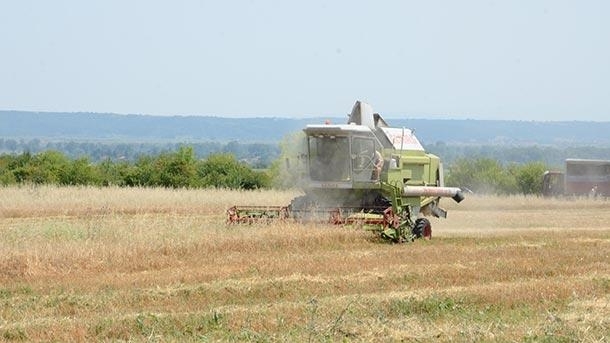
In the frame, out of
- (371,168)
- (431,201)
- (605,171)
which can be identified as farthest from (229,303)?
(605,171)

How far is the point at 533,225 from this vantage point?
99.8 feet

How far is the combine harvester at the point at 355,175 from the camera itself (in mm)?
23156

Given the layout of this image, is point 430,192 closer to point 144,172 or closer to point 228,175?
point 144,172

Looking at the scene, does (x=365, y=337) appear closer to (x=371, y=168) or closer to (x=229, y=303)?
(x=229, y=303)

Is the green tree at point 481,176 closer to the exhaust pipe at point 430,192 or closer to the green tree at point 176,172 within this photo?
the green tree at point 176,172

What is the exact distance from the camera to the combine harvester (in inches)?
912

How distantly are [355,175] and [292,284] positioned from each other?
9677 millimetres

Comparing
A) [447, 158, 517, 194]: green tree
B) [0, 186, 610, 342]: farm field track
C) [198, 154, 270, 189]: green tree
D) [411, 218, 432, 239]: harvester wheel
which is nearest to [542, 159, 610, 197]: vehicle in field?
[447, 158, 517, 194]: green tree

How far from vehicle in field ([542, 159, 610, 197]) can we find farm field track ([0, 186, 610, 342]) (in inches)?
1182

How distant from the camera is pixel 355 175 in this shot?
23625 millimetres

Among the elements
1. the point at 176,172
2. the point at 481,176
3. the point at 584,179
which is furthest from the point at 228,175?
the point at 584,179

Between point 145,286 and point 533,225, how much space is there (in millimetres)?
18820

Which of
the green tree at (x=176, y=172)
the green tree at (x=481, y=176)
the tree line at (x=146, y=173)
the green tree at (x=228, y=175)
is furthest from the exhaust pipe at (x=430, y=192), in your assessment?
the green tree at (x=481, y=176)

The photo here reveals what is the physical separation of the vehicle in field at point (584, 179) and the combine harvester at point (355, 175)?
31436mm
